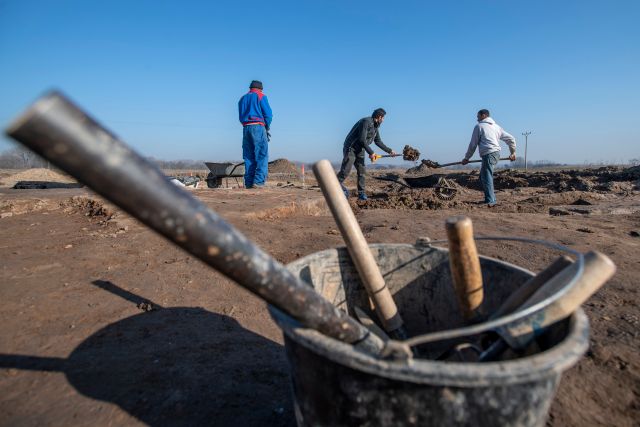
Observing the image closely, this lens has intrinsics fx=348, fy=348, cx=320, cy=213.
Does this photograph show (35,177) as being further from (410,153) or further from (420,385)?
(420,385)

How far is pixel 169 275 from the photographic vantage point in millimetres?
3414

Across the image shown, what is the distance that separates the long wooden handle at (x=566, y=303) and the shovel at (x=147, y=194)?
25.7 inches

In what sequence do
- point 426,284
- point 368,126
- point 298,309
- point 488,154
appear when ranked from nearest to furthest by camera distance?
point 298,309, point 426,284, point 488,154, point 368,126

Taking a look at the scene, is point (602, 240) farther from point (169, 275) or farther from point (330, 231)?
point (169, 275)

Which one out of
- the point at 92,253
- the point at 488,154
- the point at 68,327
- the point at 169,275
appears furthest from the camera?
the point at 488,154

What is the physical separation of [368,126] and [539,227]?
4.68 metres

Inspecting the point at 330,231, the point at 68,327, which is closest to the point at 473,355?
the point at 68,327

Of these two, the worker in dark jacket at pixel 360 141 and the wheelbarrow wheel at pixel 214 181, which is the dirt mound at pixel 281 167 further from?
the worker in dark jacket at pixel 360 141

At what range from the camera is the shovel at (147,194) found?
24.6 inches

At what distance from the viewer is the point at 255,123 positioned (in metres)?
8.60

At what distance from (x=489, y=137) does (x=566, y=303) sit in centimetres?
783

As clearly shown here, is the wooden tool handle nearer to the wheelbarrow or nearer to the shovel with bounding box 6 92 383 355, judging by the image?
the shovel with bounding box 6 92 383 355

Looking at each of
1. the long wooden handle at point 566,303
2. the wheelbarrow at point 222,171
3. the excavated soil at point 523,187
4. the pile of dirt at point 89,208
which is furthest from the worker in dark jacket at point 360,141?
the long wooden handle at point 566,303

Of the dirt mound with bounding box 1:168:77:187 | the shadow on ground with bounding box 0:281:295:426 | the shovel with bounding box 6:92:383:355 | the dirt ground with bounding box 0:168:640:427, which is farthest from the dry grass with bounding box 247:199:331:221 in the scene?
the dirt mound with bounding box 1:168:77:187
